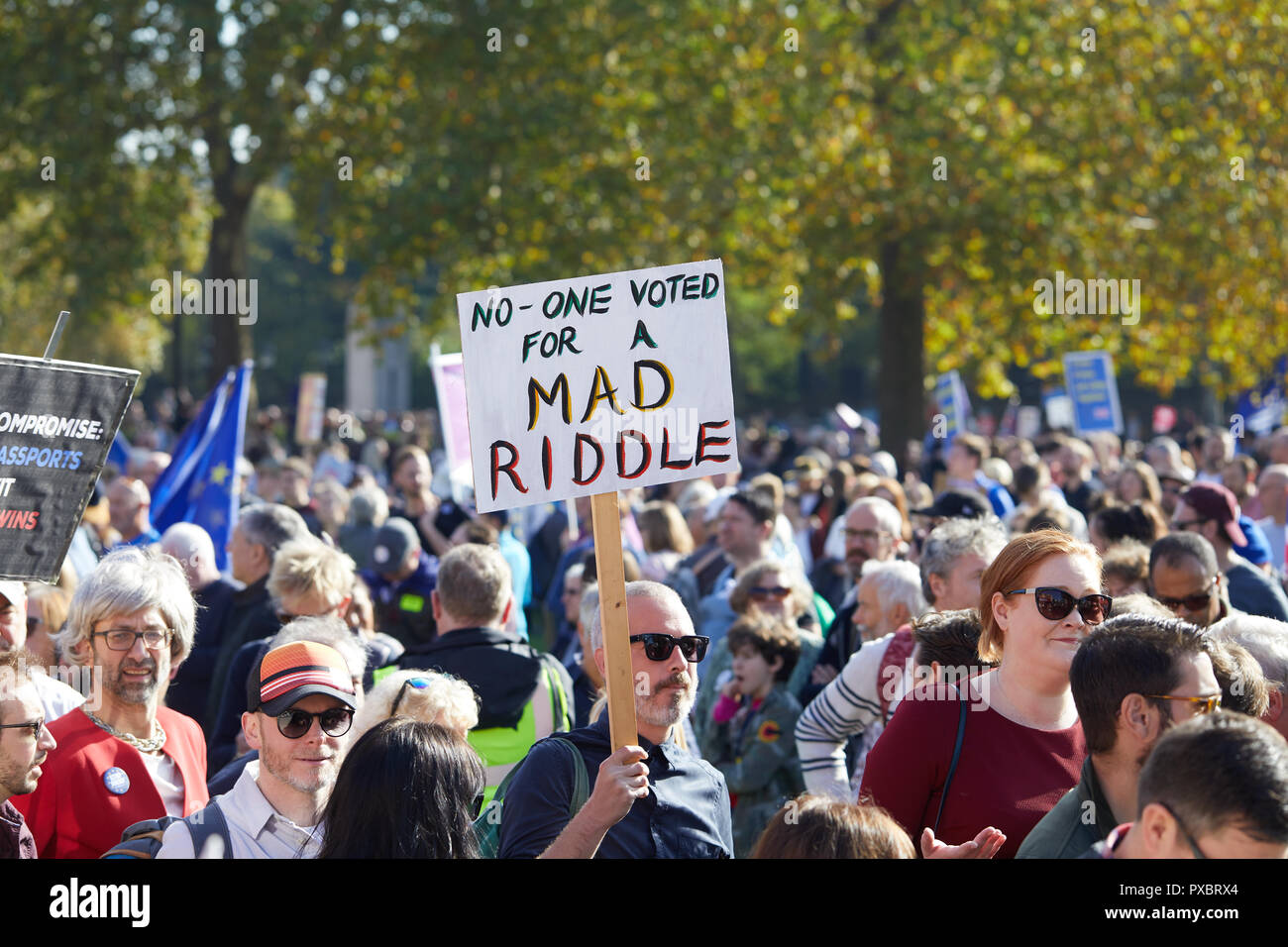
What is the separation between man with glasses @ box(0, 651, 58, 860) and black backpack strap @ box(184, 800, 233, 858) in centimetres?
49

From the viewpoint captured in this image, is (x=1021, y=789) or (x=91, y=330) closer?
(x=1021, y=789)

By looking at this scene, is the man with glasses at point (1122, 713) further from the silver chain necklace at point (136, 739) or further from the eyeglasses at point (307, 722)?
the silver chain necklace at point (136, 739)

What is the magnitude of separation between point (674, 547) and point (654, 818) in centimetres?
558

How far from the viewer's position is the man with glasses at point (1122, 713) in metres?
3.18

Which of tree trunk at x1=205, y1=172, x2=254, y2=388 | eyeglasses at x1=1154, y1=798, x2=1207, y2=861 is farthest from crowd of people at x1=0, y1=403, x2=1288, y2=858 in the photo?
tree trunk at x1=205, y1=172, x2=254, y2=388

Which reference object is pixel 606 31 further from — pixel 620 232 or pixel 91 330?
pixel 91 330

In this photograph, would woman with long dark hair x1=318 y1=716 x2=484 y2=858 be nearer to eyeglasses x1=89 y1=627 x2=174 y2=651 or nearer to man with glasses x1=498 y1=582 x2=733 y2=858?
man with glasses x1=498 y1=582 x2=733 y2=858

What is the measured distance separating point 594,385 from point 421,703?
1.00m

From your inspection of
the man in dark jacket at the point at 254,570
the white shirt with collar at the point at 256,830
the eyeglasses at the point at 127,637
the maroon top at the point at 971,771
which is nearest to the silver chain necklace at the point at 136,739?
the eyeglasses at the point at 127,637

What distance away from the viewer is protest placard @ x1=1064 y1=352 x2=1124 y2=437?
16.5 metres

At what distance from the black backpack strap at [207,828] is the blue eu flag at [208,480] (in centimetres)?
670

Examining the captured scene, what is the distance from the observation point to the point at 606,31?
20.2m

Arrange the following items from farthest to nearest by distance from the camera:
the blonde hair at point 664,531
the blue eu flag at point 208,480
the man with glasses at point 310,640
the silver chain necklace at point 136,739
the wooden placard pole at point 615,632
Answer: the blue eu flag at point 208,480, the blonde hair at point 664,531, the silver chain necklace at point 136,739, the man with glasses at point 310,640, the wooden placard pole at point 615,632
